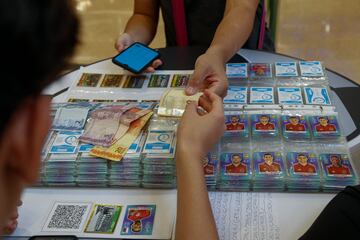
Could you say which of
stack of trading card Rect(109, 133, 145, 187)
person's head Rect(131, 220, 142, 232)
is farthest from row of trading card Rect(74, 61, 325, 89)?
person's head Rect(131, 220, 142, 232)

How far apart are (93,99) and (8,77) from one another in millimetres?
805

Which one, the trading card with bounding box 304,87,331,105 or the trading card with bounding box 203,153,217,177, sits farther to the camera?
the trading card with bounding box 304,87,331,105

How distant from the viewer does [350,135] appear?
0.94 meters

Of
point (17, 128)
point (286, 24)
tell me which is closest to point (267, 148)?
point (17, 128)

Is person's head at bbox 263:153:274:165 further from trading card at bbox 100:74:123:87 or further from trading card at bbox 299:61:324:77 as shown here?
trading card at bbox 100:74:123:87

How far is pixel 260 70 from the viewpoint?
1128mm

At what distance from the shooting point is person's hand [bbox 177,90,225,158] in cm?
82

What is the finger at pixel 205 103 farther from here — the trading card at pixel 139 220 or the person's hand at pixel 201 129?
the trading card at pixel 139 220

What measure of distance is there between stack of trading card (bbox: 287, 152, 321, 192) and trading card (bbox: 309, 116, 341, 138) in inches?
2.6

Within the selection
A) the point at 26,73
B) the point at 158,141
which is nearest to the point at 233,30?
the point at 158,141

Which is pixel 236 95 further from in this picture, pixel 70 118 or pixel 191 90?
pixel 70 118

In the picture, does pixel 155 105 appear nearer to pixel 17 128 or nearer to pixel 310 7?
pixel 17 128

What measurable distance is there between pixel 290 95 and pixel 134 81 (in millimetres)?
391

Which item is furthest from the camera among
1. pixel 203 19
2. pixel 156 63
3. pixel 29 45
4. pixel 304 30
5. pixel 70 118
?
pixel 304 30
